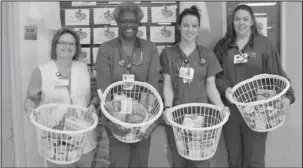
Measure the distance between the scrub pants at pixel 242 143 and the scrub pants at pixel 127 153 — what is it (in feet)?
2.29

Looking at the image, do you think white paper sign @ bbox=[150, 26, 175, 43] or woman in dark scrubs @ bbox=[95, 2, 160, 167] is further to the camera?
white paper sign @ bbox=[150, 26, 175, 43]

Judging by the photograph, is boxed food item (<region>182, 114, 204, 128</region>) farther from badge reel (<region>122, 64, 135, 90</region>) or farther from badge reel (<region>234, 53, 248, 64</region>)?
badge reel (<region>234, 53, 248, 64</region>)

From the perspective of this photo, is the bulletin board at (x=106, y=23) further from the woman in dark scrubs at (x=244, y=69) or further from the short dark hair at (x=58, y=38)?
the woman in dark scrubs at (x=244, y=69)

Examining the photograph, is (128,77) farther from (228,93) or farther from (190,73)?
(228,93)

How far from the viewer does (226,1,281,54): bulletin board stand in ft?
9.09

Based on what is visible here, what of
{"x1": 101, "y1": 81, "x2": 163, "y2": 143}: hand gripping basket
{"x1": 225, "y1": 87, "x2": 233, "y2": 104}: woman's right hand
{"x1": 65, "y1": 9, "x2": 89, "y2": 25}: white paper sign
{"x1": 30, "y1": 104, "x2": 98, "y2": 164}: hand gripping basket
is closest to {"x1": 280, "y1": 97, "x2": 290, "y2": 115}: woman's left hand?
{"x1": 225, "y1": 87, "x2": 233, "y2": 104}: woman's right hand

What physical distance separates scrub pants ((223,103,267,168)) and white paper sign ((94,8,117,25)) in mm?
1251

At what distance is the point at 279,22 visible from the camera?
9.22 ft

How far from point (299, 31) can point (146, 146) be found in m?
1.77

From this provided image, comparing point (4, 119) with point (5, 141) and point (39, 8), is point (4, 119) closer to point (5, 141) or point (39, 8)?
point (5, 141)

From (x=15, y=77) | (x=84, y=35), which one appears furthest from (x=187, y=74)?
(x=15, y=77)

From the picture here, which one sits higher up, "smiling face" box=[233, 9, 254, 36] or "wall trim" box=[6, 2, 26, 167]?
"smiling face" box=[233, 9, 254, 36]

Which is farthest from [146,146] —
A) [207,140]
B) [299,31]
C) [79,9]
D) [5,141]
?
[299,31]

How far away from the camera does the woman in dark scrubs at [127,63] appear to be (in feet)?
7.22
